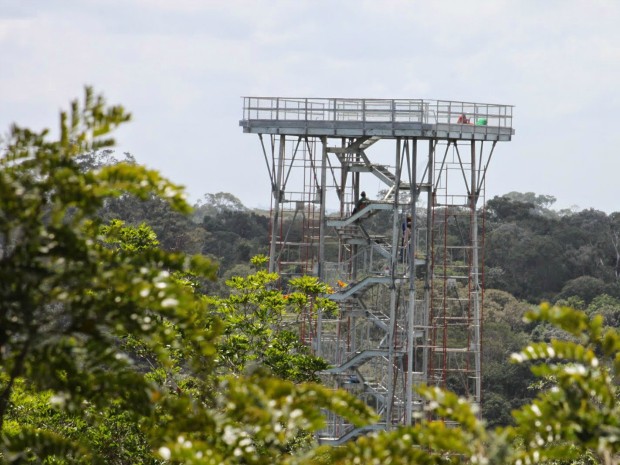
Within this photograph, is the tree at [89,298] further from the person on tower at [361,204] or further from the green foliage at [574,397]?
the person on tower at [361,204]

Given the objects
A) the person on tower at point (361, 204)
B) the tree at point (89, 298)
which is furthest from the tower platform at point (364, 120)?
the tree at point (89, 298)

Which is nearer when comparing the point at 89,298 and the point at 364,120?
the point at 89,298

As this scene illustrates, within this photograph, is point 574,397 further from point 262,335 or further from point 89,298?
point 262,335

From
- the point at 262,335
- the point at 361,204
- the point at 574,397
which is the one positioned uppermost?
the point at 361,204

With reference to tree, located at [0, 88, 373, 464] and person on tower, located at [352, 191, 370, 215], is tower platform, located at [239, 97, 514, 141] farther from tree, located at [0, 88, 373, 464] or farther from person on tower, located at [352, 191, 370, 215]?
tree, located at [0, 88, 373, 464]

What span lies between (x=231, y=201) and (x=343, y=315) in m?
97.8

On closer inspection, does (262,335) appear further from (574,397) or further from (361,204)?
(574,397)

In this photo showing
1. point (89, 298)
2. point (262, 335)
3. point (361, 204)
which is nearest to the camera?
point (89, 298)

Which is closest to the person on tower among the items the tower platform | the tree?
the tower platform

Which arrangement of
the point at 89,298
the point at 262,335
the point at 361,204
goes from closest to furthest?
the point at 89,298, the point at 262,335, the point at 361,204

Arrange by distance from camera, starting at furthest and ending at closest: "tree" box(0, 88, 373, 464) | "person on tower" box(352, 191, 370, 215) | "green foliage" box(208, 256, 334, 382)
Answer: "person on tower" box(352, 191, 370, 215) < "green foliage" box(208, 256, 334, 382) < "tree" box(0, 88, 373, 464)

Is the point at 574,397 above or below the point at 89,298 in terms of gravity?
below

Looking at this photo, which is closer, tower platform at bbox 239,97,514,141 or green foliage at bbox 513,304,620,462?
green foliage at bbox 513,304,620,462

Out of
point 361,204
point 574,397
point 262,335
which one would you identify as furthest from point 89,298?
point 361,204
